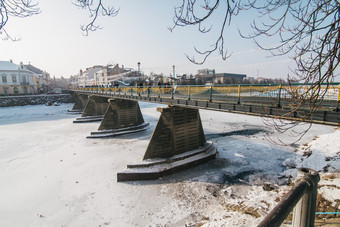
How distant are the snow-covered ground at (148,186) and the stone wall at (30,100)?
33790mm

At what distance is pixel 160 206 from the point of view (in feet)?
27.0

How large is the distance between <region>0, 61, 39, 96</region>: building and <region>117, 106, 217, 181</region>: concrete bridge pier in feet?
184

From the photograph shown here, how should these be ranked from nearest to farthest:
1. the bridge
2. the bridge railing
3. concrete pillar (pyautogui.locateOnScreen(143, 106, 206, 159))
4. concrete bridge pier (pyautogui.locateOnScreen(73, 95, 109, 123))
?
1. the bridge railing
2. the bridge
3. concrete pillar (pyautogui.locateOnScreen(143, 106, 206, 159))
4. concrete bridge pier (pyautogui.locateOnScreen(73, 95, 109, 123))

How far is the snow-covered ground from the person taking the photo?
738 centimetres

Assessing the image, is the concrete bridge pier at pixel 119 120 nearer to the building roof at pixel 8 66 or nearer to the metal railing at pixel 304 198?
the metal railing at pixel 304 198

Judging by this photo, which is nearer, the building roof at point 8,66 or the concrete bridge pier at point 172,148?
the concrete bridge pier at point 172,148

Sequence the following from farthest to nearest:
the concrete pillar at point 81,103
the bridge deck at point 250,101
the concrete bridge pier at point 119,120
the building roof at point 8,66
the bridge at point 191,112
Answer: the building roof at point 8,66 < the concrete pillar at point 81,103 < the concrete bridge pier at point 119,120 < the bridge at point 191,112 < the bridge deck at point 250,101

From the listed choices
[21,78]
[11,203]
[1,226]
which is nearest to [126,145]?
[11,203]

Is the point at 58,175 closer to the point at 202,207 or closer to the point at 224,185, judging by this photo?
the point at 202,207

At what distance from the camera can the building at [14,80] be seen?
156 feet

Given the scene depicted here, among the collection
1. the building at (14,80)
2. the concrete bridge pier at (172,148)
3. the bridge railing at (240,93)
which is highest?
the building at (14,80)

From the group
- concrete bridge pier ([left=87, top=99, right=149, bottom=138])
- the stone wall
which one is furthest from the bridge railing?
the stone wall

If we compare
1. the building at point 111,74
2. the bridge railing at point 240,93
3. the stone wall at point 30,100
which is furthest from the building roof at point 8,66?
the bridge railing at point 240,93

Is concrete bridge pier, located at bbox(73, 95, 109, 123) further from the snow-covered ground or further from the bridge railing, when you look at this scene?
the bridge railing
